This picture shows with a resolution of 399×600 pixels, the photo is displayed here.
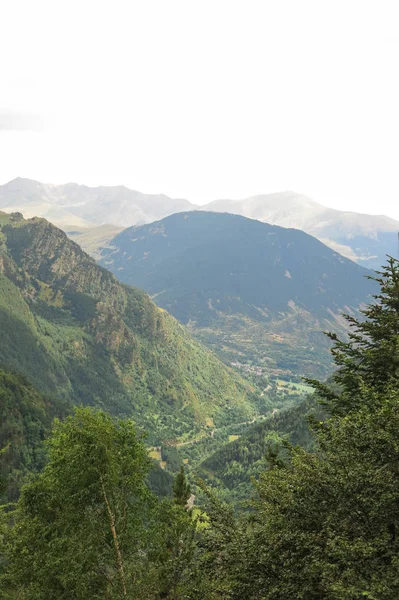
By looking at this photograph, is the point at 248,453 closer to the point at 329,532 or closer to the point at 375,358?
the point at 375,358

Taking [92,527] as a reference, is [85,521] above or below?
above

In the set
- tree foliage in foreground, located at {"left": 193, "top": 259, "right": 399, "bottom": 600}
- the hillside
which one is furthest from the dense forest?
the hillside

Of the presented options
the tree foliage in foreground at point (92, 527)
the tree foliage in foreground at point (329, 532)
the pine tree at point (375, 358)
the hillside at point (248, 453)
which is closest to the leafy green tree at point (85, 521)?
the tree foliage in foreground at point (92, 527)

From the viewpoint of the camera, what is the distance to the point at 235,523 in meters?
25.8

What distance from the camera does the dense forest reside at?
18.5m

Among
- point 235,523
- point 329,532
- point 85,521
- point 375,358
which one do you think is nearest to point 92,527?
point 85,521

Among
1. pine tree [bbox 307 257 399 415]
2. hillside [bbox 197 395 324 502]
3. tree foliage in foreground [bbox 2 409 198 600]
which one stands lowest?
hillside [bbox 197 395 324 502]

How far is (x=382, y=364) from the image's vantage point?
31.5 metres

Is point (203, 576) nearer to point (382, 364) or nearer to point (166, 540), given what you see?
point (166, 540)

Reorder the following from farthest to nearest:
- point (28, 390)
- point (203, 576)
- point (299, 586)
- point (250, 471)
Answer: point (250, 471) → point (28, 390) → point (203, 576) → point (299, 586)

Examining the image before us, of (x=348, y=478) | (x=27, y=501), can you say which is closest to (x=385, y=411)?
(x=348, y=478)

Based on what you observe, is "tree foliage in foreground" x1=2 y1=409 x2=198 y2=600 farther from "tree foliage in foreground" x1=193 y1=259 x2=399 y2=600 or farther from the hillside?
the hillside

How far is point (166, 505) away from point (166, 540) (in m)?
2.87

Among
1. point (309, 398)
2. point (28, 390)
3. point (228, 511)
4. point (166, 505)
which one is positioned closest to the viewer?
point (228, 511)
